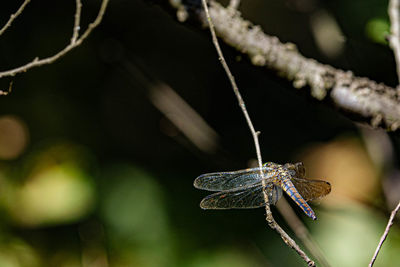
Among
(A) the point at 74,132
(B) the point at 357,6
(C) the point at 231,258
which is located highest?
(A) the point at 74,132

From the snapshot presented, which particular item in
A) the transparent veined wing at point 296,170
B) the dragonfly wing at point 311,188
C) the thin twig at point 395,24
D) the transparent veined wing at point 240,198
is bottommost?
the dragonfly wing at point 311,188

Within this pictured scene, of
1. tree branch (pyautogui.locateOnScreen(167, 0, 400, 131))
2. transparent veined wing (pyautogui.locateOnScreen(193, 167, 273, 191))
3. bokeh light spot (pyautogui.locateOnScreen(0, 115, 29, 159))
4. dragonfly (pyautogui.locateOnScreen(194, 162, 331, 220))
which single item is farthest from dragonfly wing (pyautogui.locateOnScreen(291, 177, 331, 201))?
bokeh light spot (pyautogui.locateOnScreen(0, 115, 29, 159))

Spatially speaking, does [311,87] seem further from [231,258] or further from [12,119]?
[12,119]

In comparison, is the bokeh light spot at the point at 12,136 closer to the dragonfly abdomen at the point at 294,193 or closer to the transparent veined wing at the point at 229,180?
the transparent veined wing at the point at 229,180

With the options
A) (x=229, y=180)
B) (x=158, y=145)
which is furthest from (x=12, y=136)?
(x=229, y=180)

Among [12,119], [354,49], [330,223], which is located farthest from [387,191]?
[12,119]

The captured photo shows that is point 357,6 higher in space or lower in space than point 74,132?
lower

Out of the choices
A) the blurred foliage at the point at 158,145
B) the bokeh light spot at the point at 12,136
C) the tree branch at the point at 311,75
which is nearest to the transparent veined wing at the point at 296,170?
the tree branch at the point at 311,75
